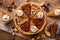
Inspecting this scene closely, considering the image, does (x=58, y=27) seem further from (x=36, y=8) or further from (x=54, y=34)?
(x=36, y=8)

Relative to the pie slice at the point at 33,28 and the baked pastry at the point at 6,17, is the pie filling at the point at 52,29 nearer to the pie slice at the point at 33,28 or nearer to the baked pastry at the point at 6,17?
the pie slice at the point at 33,28

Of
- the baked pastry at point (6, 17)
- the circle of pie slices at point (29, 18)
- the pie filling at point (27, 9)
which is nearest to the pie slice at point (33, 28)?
the circle of pie slices at point (29, 18)

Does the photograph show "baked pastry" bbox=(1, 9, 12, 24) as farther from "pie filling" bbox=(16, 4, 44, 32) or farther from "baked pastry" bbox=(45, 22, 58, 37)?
"baked pastry" bbox=(45, 22, 58, 37)

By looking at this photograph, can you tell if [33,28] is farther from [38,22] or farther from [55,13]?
[55,13]

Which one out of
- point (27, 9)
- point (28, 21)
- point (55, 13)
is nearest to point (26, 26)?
point (28, 21)

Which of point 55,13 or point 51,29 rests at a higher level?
point 55,13

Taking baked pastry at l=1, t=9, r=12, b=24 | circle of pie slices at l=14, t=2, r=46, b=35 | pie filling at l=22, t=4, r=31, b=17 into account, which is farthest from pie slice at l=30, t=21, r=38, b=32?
baked pastry at l=1, t=9, r=12, b=24
